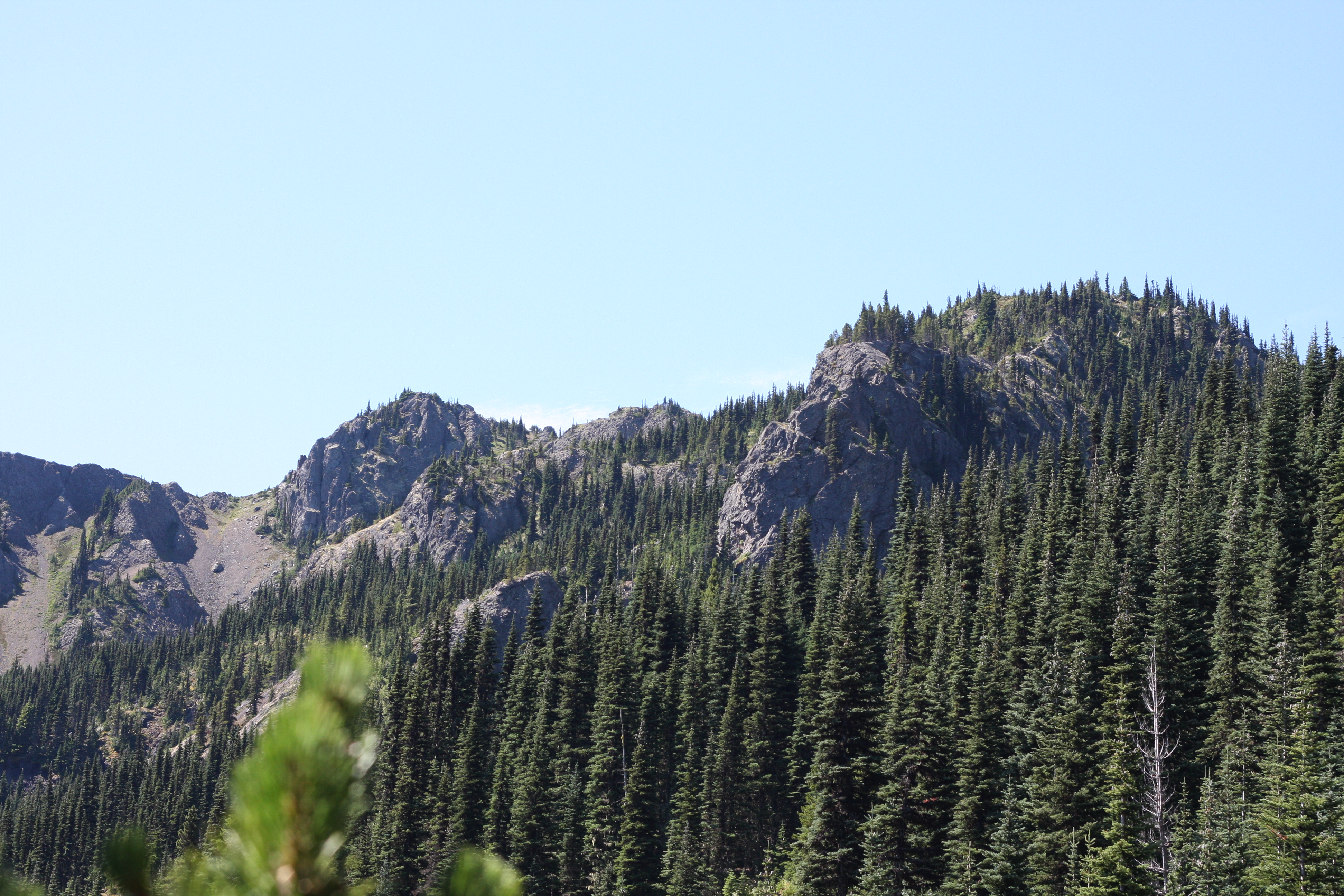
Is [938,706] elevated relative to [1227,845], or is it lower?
elevated

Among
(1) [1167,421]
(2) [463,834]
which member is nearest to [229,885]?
(2) [463,834]

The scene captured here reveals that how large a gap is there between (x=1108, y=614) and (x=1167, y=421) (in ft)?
190

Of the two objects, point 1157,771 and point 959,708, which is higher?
point 959,708

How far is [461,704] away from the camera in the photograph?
3688 inches

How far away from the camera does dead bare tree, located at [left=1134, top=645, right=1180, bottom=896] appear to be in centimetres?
4584

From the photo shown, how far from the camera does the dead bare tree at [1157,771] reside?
150 feet

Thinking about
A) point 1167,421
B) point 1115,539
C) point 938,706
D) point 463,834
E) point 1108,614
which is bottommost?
point 463,834

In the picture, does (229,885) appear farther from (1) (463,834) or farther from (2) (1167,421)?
(2) (1167,421)

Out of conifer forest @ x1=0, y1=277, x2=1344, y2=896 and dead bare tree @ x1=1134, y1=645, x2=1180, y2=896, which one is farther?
conifer forest @ x1=0, y1=277, x2=1344, y2=896

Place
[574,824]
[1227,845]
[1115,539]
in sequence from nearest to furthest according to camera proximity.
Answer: [1227,845] < [574,824] < [1115,539]

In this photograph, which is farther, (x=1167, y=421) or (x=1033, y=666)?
(x=1167, y=421)

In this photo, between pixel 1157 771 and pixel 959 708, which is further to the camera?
pixel 959 708

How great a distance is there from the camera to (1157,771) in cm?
4862

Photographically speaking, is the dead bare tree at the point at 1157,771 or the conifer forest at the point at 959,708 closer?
the dead bare tree at the point at 1157,771
